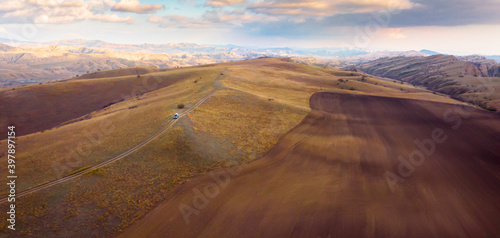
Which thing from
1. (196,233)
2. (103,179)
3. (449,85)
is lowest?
(196,233)

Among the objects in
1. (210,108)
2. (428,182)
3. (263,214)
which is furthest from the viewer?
(210,108)

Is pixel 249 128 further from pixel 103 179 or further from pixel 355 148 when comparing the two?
pixel 103 179

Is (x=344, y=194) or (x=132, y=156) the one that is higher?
(x=132, y=156)

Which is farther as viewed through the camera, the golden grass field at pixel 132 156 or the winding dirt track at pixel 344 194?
the winding dirt track at pixel 344 194

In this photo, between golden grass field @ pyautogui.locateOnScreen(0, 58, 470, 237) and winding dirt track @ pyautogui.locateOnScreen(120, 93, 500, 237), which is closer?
golden grass field @ pyautogui.locateOnScreen(0, 58, 470, 237)

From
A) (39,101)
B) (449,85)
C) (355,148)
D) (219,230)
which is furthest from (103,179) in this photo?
(449,85)

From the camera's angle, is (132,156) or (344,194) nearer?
(344,194)

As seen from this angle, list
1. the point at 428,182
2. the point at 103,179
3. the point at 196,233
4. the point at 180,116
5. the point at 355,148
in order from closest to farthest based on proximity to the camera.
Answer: the point at 196,233, the point at 103,179, the point at 428,182, the point at 355,148, the point at 180,116

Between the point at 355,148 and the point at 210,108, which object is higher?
the point at 210,108
